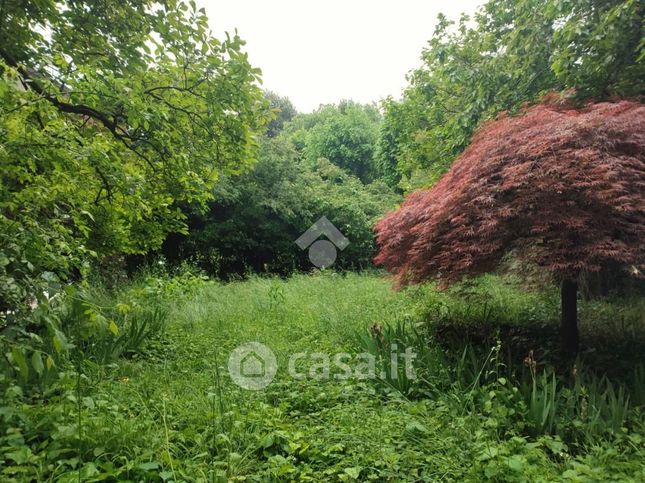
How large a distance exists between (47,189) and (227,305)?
3769mm

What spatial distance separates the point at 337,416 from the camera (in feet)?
8.43

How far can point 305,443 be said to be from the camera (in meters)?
2.25

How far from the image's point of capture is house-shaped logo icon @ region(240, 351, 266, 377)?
3.32 meters

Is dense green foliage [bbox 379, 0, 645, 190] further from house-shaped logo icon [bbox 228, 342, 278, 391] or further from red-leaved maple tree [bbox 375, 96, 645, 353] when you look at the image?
house-shaped logo icon [bbox 228, 342, 278, 391]

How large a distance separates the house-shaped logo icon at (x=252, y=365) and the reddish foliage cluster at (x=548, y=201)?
1.67 meters

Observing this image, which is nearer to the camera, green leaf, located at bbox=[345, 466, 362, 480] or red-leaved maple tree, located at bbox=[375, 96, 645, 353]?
green leaf, located at bbox=[345, 466, 362, 480]

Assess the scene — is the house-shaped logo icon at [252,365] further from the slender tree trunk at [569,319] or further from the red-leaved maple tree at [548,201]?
the slender tree trunk at [569,319]

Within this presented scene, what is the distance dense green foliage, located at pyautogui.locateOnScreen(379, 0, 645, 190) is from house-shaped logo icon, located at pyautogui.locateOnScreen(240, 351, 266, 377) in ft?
12.1

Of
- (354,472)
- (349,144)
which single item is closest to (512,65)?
(354,472)

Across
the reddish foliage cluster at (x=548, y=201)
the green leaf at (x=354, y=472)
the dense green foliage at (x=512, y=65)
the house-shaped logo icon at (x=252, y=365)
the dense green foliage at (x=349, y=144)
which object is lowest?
the green leaf at (x=354, y=472)

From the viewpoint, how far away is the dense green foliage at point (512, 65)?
3764 mm

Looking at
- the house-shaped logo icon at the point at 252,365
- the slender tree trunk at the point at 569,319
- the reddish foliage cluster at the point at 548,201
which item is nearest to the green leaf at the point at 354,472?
the house-shaped logo icon at the point at 252,365

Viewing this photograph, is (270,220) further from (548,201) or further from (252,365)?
(548,201)

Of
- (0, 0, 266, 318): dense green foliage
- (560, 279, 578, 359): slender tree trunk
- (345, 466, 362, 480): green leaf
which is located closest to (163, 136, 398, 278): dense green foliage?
(0, 0, 266, 318): dense green foliage
